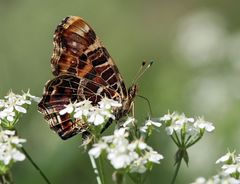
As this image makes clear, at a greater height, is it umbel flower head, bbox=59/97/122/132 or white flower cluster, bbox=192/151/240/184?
umbel flower head, bbox=59/97/122/132

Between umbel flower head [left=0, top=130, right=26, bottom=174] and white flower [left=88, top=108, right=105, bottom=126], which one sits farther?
white flower [left=88, top=108, right=105, bottom=126]

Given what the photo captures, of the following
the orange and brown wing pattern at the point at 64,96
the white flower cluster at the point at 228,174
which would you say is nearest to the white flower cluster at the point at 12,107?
the orange and brown wing pattern at the point at 64,96

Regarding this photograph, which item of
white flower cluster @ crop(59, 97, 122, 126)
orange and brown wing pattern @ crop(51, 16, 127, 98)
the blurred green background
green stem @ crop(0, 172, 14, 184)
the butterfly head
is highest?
orange and brown wing pattern @ crop(51, 16, 127, 98)

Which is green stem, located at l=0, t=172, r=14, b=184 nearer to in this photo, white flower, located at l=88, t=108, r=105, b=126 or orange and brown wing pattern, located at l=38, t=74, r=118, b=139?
white flower, located at l=88, t=108, r=105, b=126

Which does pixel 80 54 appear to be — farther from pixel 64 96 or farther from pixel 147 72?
pixel 147 72

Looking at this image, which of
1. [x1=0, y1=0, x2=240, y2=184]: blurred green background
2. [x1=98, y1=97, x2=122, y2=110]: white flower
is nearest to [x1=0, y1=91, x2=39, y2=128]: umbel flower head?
[x1=98, y1=97, x2=122, y2=110]: white flower

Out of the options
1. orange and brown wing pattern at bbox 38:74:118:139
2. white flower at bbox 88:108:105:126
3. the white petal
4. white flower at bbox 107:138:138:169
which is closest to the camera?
white flower at bbox 107:138:138:169
